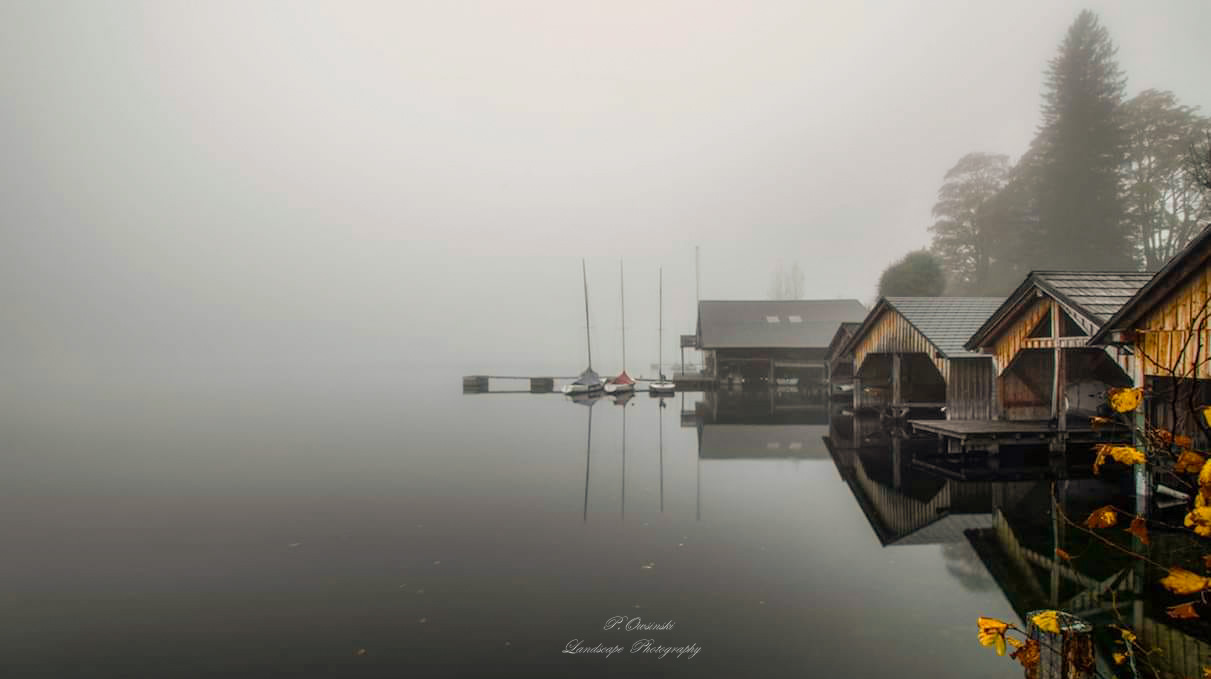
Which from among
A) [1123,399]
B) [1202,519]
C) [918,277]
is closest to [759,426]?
[1123,399]

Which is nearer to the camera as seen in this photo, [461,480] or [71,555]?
[71,555]

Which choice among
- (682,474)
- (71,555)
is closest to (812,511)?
(682,474)

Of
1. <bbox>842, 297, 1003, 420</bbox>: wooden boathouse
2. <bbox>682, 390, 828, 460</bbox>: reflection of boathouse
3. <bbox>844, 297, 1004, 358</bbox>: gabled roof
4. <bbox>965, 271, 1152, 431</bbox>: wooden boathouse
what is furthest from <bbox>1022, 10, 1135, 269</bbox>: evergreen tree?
<bbox>965, 271, 1152, 431</bbox>: wooden boathouse

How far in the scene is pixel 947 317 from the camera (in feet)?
71.8

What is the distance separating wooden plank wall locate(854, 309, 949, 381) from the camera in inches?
799

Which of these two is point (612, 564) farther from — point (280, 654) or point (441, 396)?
point (441, 396)

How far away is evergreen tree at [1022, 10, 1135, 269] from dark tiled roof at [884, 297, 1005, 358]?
93.8 ft

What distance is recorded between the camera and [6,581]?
10.0m

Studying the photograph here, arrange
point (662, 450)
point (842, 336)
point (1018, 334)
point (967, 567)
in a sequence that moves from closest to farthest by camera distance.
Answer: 1. point (967, 567)
2. point (1018, 334)
3. point (662, 450)
4. point (842, 336)

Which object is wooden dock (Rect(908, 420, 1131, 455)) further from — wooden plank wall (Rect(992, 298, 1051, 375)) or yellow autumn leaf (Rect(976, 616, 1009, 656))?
yellow autumn leaf (Rect(976, 616, 1009, 656))

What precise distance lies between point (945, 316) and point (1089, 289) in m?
Answer: 7.79

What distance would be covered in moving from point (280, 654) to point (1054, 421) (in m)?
18.5

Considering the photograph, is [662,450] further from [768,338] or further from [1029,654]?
[768,338]

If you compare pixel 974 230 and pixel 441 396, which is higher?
pixel 974 230
